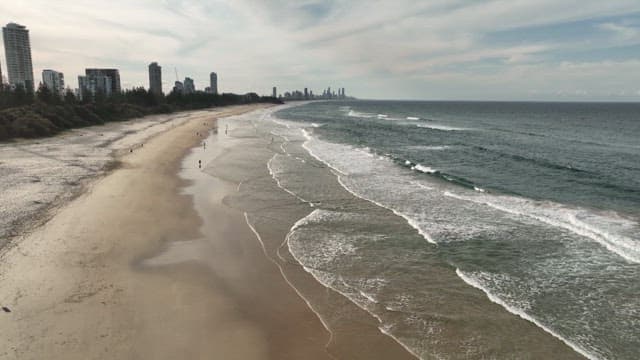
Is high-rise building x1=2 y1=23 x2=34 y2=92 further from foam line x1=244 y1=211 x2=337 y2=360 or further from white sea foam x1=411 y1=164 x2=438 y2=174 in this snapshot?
foam line x1=244 y1=211 x2=337 y2=360

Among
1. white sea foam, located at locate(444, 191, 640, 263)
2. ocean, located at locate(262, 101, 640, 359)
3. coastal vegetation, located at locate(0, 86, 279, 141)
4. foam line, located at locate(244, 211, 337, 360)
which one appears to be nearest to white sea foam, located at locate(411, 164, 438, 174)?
ocean, located at locate(262, 101, 640, 359)

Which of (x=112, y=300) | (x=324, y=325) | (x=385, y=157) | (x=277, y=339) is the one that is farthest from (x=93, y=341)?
(x=385, y=157)

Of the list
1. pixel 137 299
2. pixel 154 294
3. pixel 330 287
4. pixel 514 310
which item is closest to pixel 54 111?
pixel 154 294

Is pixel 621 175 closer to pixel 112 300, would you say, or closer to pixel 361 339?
pixel 361 339

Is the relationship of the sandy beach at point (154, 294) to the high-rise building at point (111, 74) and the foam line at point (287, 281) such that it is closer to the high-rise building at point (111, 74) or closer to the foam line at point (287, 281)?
the foam line at point (287, 281)

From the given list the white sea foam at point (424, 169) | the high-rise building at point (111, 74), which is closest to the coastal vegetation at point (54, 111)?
the white sea foam at point (424, 169)

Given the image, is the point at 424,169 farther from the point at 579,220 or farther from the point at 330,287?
the point at 330,287
